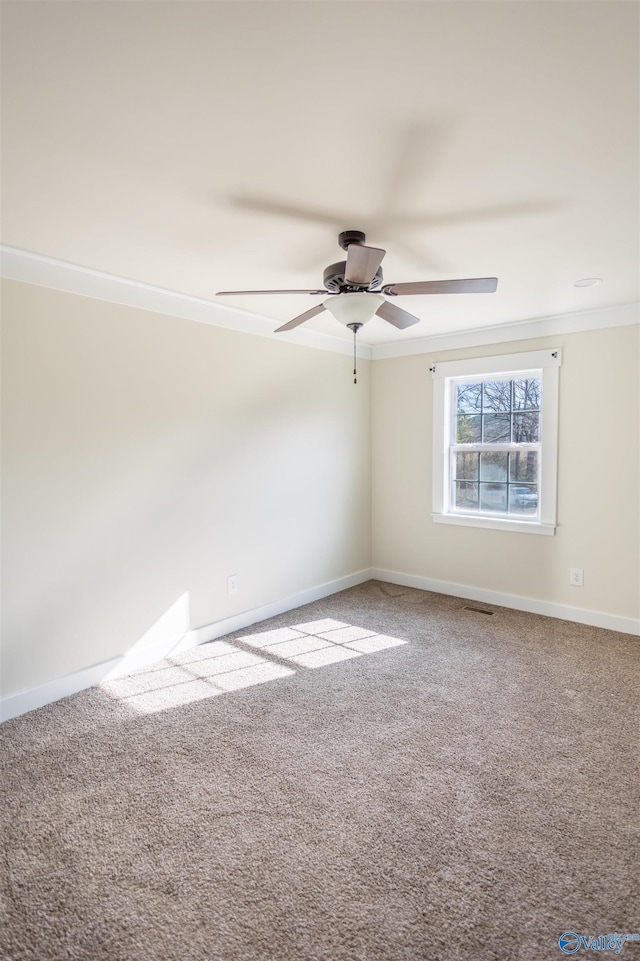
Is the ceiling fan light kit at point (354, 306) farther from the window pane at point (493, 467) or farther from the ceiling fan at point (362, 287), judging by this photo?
the window pane at point (493, 467)

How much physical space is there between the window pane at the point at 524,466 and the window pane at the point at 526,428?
0.33 ft

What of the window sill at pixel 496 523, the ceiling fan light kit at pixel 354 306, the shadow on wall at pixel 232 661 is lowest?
the shadow on wall at pixel 232 661

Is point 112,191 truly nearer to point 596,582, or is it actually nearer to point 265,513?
point 265,513

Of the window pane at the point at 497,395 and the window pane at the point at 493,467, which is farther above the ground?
the window pane at the point at 497,395

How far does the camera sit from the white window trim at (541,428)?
13.4 feet

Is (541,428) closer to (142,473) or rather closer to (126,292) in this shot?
(142,473)

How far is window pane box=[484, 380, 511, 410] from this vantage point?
4.42 m

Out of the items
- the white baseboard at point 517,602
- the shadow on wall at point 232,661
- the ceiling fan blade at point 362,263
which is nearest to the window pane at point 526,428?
the white baseboard at point 517,602

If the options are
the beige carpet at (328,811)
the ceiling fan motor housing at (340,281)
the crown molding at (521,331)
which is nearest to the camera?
the beige carpet at (328,811)

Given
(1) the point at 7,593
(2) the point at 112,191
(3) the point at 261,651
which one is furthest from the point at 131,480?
(2) the point at 112,191

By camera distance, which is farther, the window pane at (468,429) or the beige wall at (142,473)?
the window pane at (468,429)

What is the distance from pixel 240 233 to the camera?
7.93ft

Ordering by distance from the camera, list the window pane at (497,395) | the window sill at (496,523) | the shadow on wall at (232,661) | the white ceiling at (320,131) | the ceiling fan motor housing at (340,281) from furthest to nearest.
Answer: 1. the window pane at (497,395)
2. the window sill at (496,523)
3. the shadow on wall at (232,661)
4. the ceiling fan motor housing at (340,281)
5. the white ceiling at (320,131)

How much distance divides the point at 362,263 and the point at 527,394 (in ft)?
8.97
